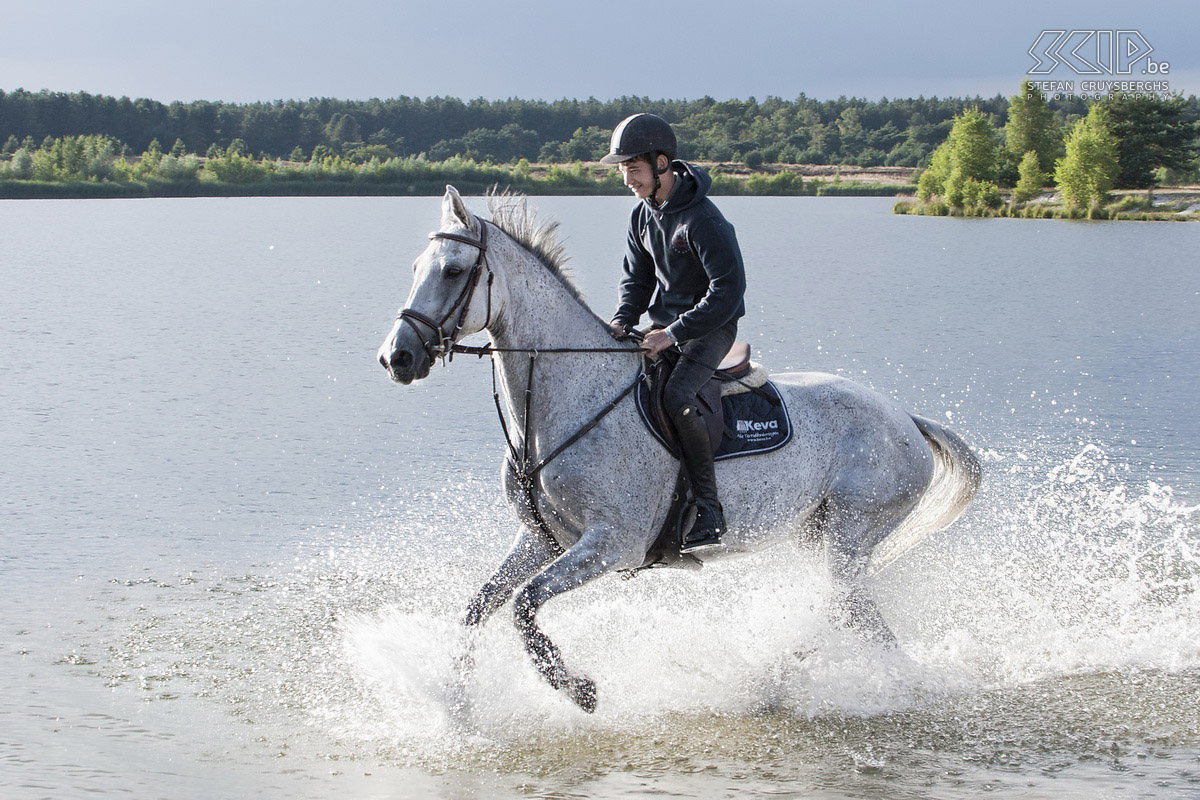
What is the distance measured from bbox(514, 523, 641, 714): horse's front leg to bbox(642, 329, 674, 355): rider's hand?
0.93 m

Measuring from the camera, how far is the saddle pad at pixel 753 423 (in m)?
6.27

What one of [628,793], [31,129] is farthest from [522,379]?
[31,129]

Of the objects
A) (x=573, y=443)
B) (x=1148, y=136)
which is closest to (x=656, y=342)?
(x=573, y=443)

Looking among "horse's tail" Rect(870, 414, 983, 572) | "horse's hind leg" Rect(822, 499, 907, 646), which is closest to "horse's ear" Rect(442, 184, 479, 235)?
"horse's hind leg" Rect(822, 499, 907, 646)

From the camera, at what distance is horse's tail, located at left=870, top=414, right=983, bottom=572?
23.8 feet

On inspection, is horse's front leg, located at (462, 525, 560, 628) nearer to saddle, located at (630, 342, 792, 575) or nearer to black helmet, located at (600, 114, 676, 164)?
saddle, located at (630, 342, 792, 575)

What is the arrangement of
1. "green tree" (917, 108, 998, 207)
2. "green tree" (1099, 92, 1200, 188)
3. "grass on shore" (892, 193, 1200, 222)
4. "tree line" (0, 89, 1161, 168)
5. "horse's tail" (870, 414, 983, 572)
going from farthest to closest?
"tree line" (0, 89, 1161, 168) < "green tree" (917, 108, 998, 207) < "green tree" (1099, 92, 1200, 188) < "grass on shore" (892, 193, 1200, 222) < "horse's tail" (870, 414, 983, 572)

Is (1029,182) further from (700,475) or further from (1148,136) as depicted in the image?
(700,475)

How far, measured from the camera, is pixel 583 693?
19.5 ft

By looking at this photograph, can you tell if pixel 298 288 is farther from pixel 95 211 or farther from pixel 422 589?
pixel 95 211

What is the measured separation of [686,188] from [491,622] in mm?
3136

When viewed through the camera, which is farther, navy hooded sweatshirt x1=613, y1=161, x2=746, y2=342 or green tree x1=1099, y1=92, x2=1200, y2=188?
green tree x1=1099, y1=92, x2=1200, y2=188

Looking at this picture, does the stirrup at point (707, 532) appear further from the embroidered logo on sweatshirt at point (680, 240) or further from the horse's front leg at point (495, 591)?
the embroidered logo on sweatshirt at point (680, 240)

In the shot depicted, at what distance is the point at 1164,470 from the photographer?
12219 mm
